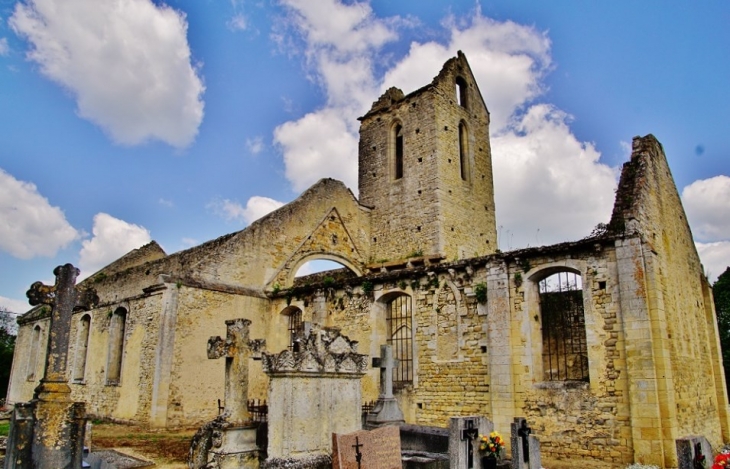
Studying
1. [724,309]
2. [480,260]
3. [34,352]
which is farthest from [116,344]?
[724,309]

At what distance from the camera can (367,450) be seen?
694cm

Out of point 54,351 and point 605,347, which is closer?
point 54,351

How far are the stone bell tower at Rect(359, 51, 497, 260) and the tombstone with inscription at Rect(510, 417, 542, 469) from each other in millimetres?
12162

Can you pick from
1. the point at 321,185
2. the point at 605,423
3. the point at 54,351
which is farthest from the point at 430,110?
the point at 54,351

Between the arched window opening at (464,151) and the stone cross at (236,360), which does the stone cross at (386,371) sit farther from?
the arched window opening at (464,151)

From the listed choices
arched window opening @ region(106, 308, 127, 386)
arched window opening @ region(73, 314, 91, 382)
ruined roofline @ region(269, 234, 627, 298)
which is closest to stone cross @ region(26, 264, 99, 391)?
ruined roofline @ region(269, 234, 627, 298)

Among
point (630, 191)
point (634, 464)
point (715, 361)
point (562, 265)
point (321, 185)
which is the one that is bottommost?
point (634, 464)

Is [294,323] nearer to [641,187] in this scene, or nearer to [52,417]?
[641,187]

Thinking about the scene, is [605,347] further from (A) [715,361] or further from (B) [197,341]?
(B) [197,341]

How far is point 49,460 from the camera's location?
6539 mm

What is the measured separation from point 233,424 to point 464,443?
11.3ft

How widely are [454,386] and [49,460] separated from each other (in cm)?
853

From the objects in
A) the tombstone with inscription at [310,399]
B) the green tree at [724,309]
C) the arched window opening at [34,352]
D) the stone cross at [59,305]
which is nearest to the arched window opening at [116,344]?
the arched window opening at [34,352]

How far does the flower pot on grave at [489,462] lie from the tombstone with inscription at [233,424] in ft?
11.1
